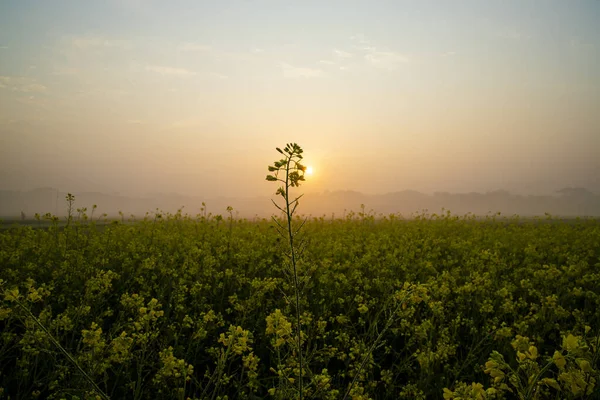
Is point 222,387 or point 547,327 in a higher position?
point 547,327

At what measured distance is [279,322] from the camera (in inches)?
98.8

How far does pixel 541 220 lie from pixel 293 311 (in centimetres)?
1564

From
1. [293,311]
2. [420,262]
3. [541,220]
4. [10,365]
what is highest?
[541,220]

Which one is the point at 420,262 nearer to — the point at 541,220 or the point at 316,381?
the point at 316,381

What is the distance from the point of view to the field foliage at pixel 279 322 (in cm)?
→ 255

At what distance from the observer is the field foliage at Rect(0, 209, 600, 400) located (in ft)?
8.38

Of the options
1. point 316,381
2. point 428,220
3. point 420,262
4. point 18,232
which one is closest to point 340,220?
point 428,220

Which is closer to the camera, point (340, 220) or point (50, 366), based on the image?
point (50, 366)

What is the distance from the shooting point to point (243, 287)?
6.04 meters

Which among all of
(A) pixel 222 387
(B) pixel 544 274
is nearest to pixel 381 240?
(B) pixel 544 274

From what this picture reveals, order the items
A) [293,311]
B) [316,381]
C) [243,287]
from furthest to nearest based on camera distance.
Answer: [243,287], [293,311], [316,381]

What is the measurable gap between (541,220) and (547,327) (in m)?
14.1

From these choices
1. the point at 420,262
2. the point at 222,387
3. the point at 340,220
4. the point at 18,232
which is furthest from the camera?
the point at 340,220

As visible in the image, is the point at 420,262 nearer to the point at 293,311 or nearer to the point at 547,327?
the point at 547,327
